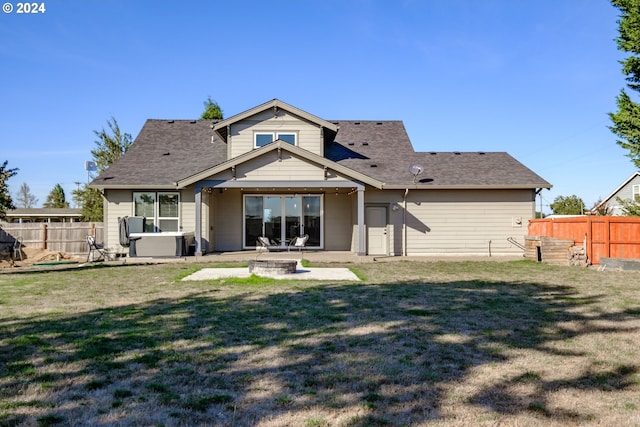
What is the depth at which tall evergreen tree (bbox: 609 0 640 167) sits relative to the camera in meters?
14.9

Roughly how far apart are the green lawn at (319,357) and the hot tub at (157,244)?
650 centimetres

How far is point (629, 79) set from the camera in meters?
15.7

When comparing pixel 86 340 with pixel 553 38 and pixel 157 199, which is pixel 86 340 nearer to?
pixel 157 199

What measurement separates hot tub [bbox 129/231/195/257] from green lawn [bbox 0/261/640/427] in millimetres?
6503

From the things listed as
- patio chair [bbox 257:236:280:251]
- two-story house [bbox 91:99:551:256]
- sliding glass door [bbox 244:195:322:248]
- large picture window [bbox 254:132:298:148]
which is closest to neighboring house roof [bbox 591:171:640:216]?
two-story house [bbox 91:99:551:256]

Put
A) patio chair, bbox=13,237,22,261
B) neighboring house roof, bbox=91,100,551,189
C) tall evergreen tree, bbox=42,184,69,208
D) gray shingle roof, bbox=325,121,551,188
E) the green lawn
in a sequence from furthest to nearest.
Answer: tall evergreen tree, bbox=42,184,69,208 < patio chair, bbox=13,237,22,261 < gray shingle roof, bbox=325,121,551,188 < neighboring house roof, bbox=91,100,551,189 < the green lawn

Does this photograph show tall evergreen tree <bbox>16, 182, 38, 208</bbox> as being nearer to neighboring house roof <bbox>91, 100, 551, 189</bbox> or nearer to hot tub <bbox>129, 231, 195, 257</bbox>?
neighboring house roof <bbox>91, 100, 551, 189</bbox>

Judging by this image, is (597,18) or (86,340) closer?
(86,340)

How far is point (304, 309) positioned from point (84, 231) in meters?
16.5

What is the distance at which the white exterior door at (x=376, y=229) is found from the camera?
16.3 m

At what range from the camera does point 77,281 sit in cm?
977

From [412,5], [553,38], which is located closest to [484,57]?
[553,38]

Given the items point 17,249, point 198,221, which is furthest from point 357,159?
point 17,249

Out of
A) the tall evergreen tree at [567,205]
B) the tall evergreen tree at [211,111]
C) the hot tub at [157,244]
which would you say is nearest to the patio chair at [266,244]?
the hot tub at [157,244]
